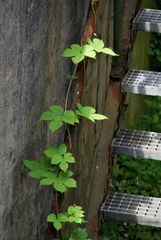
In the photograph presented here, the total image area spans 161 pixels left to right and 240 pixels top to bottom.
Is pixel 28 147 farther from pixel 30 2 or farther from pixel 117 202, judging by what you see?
pixel 117 202

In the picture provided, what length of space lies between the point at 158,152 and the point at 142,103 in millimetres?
2869

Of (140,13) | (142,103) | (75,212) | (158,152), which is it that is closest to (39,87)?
(75,212)

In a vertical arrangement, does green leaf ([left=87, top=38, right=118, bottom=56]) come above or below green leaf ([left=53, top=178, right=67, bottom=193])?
above

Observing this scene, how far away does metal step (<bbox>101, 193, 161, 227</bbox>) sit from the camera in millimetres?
4641

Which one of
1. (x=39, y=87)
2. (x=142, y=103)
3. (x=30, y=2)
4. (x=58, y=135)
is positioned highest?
(x=30, y=2)

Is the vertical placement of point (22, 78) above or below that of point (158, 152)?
above

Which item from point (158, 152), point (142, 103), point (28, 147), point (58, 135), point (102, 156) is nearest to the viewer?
point (28, 147)

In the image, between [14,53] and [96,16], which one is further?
[96,16]

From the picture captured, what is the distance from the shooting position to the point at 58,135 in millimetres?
4223

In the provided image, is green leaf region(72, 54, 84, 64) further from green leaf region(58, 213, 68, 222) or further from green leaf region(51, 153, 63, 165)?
green leaf region(58, 213, 68, 222)

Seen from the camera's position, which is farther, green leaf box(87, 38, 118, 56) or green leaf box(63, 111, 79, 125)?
green leaf box(87, 38, 118, 56)

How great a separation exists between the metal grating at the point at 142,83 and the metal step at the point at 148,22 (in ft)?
0.87

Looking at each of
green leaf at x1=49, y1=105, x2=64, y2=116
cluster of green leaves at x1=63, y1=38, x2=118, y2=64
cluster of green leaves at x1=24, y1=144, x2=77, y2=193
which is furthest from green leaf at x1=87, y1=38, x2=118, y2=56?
cluster of green leaves at x1=24, y1=144, x2=77, y2=193

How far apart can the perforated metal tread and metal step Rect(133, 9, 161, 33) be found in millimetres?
625
